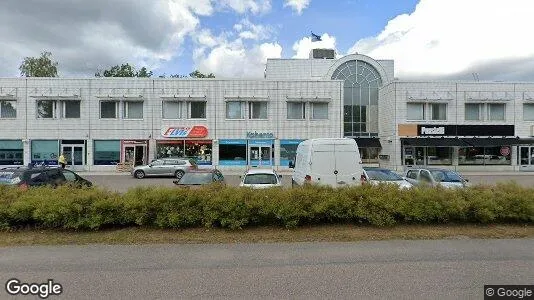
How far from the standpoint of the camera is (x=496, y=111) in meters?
31.2

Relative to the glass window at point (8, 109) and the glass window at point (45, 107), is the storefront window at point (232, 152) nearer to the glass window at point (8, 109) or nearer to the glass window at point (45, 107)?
the glass window at point (45, 107)

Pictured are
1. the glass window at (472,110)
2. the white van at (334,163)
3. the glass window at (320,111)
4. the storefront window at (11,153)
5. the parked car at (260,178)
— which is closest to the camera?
the parked car at (260,178)

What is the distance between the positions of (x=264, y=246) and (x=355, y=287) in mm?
2101

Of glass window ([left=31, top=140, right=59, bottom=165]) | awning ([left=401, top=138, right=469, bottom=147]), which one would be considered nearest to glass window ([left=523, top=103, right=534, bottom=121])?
awning ([left=401, top=138, right=469, bottom=147])

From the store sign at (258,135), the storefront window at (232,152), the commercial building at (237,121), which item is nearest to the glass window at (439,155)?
the commercial building at (237,121)

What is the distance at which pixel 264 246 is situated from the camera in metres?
6.27

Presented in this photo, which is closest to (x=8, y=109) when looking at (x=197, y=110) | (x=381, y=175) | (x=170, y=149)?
(x=170, y=149)

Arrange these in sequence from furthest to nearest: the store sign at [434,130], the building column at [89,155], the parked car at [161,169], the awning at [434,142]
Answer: the store sign at [434,130] < the awning at [434,142] < the building column at [89,155] < the parked car at [161,169]

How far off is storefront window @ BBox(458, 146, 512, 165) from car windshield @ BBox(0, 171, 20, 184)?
31537 mm

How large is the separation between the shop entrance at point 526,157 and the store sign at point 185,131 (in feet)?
90.2

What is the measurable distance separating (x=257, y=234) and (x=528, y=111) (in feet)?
112

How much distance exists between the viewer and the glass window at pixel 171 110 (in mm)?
29406

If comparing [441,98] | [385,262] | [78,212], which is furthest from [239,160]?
[385,262]

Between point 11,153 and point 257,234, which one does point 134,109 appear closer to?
point 11,153
